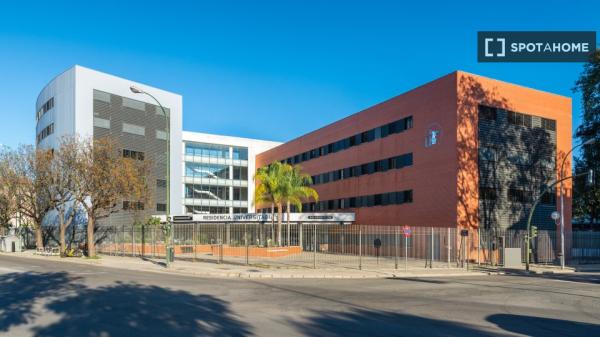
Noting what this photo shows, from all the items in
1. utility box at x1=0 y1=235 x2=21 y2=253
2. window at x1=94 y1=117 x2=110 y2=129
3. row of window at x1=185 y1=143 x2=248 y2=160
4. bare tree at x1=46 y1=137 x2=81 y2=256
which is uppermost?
window at x1=94 y1=117 x2=110 y2=129

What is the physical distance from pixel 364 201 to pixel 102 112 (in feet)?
97.7

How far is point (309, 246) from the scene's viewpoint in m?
36.0

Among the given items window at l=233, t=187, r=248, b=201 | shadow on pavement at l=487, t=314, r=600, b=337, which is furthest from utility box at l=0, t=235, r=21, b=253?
shadow on pavement at l=487, t=314, r=600, b=337

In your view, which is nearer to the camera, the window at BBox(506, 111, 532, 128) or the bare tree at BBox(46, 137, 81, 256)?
the bare tree at BBox(46, 137, 81, 256)

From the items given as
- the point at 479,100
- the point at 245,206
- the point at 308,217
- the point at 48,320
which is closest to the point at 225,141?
the point at 245,206

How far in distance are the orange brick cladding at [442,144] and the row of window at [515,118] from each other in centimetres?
40

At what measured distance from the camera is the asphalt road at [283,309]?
10.3 meters

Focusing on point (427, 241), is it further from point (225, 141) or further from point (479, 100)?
point (225, 141)

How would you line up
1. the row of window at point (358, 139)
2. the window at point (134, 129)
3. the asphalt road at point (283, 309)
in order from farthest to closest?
1. the window at point (134, 129)
2. the row of window at point (358, 139)
3. the asphalt road at point (283, 309)

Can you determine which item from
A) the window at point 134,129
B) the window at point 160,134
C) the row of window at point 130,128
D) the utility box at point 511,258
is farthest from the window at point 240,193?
the utility box at point 511,258

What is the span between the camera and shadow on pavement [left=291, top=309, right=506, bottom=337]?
397 inches

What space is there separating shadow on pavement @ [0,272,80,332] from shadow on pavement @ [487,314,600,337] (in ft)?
33.9

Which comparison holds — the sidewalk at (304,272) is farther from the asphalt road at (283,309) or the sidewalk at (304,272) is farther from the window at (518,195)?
the window at (518,195)

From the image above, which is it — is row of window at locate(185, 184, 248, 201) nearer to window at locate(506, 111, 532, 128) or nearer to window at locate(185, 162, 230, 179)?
window at locate(185, 162, 230, 179)
